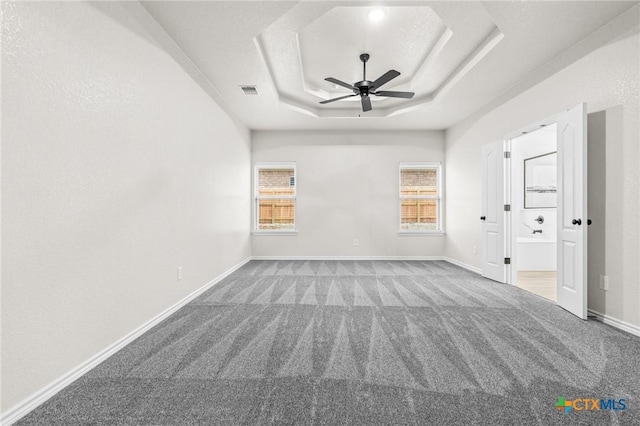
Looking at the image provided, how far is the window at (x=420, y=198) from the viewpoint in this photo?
19.1ft

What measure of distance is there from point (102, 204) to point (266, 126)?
403 centimetres

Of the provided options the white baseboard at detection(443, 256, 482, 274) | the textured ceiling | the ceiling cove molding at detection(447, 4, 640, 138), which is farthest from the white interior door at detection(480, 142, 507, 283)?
the textured ceiling

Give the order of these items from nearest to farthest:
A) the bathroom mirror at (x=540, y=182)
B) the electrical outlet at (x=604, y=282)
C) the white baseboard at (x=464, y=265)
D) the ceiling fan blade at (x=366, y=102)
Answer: the electrical outlet at (x=604, y=282) → the ceiling fan blade at (x=366, y=102) → the white baseboard at (x=464, y=265) → the bathroom mirror at (x=540, y=182)

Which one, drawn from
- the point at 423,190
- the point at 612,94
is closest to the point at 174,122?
the point at 612,94

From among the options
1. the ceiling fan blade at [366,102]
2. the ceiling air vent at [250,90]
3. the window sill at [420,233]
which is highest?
the ceiling air vent at [250,90]

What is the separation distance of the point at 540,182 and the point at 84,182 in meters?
7.42

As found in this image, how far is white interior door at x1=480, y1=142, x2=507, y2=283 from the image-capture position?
154 inches

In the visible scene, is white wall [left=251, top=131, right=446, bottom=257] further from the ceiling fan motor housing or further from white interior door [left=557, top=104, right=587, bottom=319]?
white interior door [left=557, top=104, right=587, bottom=319]

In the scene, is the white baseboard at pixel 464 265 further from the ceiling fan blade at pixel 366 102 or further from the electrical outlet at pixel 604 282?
the ceiling fan blade at pixel 366 102

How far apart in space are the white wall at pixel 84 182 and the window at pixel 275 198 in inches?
115

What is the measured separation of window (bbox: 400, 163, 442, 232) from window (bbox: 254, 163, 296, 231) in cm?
251

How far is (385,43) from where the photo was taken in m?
3.10

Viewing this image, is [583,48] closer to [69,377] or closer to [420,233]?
[420,233]

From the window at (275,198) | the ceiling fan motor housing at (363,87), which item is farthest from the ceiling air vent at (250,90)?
the window at (275,198)
